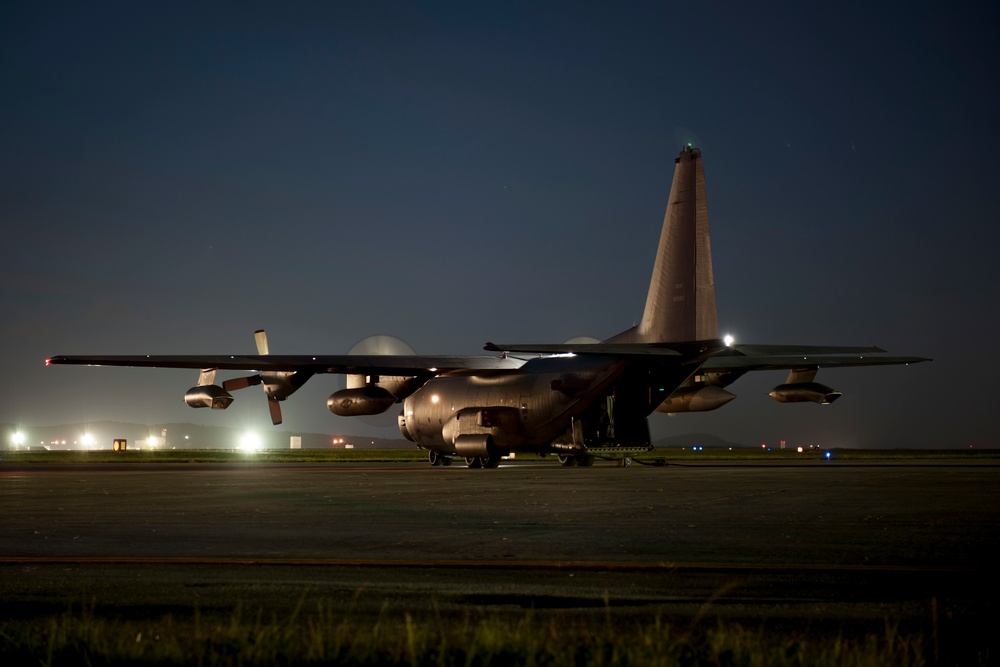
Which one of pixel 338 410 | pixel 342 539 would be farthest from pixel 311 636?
pixel 338 410

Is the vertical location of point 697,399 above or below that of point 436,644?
above

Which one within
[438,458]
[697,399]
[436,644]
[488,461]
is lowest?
[436,644]

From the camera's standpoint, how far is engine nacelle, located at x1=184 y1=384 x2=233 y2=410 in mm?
35875

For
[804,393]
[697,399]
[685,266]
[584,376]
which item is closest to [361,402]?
[584,376]

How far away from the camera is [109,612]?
19.6 ft

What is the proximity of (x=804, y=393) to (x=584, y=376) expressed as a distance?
339 inches

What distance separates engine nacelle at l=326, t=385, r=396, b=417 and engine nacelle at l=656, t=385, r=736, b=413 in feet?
32.6

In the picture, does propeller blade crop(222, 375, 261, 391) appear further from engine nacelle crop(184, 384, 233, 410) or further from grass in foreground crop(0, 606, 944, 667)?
grass in foreground crop(0, 606, 944, 667)

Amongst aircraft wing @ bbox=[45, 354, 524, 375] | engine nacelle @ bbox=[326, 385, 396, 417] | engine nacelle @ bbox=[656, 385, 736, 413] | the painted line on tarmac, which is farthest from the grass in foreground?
engine nacelle @ bbox=[656, 385, 736, 413]

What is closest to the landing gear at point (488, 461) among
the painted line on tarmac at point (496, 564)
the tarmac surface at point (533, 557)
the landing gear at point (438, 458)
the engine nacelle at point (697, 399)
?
the landing gear at point (438, 458)

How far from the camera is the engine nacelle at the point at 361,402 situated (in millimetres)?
36719

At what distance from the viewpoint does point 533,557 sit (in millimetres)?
8594

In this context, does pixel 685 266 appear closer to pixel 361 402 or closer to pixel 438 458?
pixel 361 402

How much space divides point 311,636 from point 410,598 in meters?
1.59
